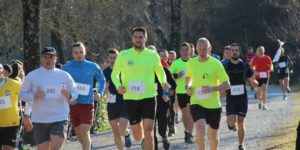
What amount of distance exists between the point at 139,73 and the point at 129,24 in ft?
89.1

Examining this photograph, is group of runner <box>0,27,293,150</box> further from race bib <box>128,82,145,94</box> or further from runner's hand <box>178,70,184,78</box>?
runner's hand <box>178,70,184,78</box>

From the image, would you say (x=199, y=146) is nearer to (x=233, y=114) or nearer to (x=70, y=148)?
(x=233, y=114)

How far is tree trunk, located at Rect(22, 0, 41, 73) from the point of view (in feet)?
50.6

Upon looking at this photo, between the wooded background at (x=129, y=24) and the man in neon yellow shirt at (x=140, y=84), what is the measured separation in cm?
537

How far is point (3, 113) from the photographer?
10.3 m

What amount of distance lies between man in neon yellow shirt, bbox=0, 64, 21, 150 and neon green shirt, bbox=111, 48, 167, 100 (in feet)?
5.12

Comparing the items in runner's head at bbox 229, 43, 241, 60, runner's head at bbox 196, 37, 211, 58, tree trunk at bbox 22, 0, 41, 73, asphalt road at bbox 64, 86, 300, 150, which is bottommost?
asphalt road at bbox 64, 86, 300, 150

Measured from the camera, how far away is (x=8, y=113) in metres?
10.4

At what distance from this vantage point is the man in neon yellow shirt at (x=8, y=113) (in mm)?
10297

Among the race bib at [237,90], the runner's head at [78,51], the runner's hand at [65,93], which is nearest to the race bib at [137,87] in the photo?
the runner's head at [78,51]

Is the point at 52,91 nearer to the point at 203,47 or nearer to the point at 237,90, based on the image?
the point at 203,47

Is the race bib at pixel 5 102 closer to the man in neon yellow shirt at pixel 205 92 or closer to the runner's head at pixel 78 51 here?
the runner's head at pixel 78 51

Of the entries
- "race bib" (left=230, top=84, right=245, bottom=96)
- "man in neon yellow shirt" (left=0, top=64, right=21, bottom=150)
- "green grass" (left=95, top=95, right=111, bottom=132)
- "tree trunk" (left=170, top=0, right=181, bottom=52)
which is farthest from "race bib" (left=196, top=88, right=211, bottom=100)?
"tree trunk" (left=170, top=0, right=181, bottom=52)

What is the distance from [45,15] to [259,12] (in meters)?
25.2
